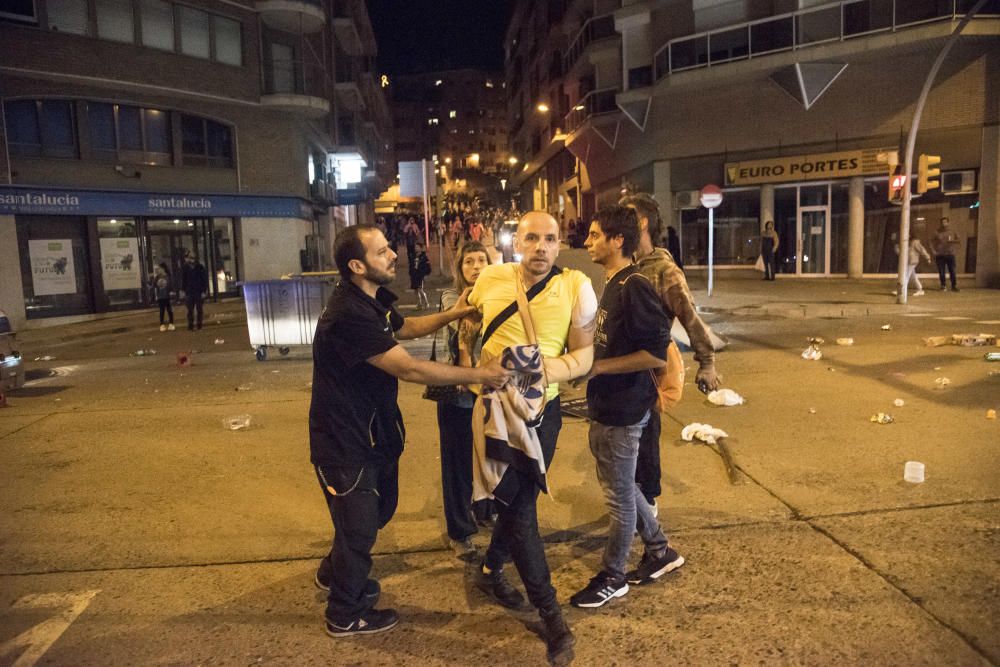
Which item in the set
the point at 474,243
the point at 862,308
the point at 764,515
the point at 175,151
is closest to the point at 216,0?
the point at 175,151

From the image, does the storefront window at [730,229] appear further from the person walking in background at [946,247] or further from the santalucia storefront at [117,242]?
the santalucia storefront at [117,242]

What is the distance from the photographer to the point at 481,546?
4.42 metres

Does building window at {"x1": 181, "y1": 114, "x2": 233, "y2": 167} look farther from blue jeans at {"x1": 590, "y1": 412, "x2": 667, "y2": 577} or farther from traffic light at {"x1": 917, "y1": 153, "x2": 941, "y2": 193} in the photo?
blue jeans at {"x1": 590, "y1": 412, "x2": 667, "y2": 577}

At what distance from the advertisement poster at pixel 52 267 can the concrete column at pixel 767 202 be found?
72.0 feet

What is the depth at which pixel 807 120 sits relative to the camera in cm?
2272

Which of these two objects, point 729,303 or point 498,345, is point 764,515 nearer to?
point 498,345

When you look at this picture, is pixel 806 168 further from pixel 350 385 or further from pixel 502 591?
pixel 350 385

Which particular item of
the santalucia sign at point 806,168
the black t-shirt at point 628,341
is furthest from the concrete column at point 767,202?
the black t-shirt at point 628,341

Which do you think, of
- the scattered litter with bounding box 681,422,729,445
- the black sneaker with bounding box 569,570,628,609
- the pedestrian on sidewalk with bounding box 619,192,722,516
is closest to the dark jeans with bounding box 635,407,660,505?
the pedestrian on sidewalk with bounding box 619,192,722,516

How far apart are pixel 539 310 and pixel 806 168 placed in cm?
2231

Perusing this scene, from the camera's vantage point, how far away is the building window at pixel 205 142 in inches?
965

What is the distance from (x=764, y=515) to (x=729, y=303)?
544 inches

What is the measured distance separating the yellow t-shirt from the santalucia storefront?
69.3 ft

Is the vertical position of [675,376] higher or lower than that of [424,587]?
higher
